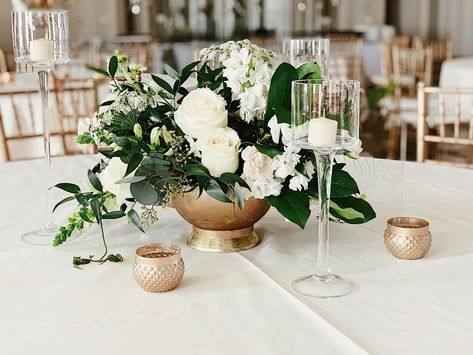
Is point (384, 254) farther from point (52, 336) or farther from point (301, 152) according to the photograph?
point (52, 336)

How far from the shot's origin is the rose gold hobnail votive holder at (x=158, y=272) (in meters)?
1.10

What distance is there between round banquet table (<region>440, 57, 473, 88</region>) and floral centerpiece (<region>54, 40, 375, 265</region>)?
3857 mm

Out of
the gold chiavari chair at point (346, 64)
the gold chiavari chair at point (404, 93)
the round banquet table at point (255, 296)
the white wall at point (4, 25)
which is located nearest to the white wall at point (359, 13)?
the gold chiavari chair at point (404, 93)

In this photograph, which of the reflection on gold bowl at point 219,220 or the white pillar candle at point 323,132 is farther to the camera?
the reflection on gold bowl at point 219,220

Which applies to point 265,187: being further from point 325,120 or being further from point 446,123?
Answer: point 446,123

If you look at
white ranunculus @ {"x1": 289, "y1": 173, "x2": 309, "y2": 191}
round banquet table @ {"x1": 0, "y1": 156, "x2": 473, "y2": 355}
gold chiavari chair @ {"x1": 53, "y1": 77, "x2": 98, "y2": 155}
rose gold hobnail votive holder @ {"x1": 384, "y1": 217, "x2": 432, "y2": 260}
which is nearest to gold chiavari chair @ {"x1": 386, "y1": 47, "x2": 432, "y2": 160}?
gold chiavari chair @ {"x1": 53, "y1": 77, "x2": 98, "y2": 155}

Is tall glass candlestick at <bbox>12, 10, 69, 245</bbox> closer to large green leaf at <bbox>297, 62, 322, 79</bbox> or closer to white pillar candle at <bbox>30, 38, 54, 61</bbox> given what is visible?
white pillar candle at <bbox>30, 38, 54, 61</bbox>

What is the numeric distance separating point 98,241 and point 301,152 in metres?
0.45

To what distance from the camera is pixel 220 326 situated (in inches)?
39.6

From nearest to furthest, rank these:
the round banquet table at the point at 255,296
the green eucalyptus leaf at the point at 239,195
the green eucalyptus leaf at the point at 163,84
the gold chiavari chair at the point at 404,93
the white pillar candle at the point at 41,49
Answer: the round banquet table at the point at 255,296, the green eucalyptus leaf at the point at 239,195, the green eucalyptus leaf at the point at 163,84, the white pillar candle at the point at 41,49, the gold chiavari chair at the point at 404,93

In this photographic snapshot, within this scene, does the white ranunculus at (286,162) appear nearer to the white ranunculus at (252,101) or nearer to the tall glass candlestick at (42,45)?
the white ranunculus at (252,101)

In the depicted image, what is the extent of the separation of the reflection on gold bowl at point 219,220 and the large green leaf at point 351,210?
0.42ft

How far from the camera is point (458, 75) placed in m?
4.94

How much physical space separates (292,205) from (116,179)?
30 centimetres
